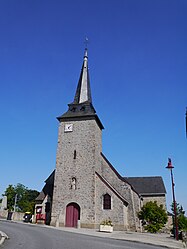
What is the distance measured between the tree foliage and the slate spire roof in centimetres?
4597

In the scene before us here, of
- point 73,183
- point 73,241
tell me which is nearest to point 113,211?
point 73,183

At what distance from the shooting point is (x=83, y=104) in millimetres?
27234

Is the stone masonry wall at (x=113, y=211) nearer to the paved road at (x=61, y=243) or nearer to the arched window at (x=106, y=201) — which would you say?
the arched window at (x=106, y=201)

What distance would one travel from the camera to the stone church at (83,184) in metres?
22.4

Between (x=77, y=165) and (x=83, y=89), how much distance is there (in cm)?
952

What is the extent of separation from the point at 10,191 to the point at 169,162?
5820 centimetres

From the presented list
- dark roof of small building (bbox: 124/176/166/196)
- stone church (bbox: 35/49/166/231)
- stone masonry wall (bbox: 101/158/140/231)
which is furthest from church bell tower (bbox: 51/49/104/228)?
dark roof of small building (bbox: 124/176/166/196)

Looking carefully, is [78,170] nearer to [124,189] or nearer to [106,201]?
[106,201]

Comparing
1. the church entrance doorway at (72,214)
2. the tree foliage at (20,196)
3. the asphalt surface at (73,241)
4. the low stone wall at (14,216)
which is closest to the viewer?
the asphalt surface at (73,241)

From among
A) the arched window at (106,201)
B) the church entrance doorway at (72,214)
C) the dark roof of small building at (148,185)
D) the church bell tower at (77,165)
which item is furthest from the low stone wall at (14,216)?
the dark roof of small building at (148,185)

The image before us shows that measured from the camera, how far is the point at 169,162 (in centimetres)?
1580

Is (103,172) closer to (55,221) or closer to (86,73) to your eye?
(55,221)

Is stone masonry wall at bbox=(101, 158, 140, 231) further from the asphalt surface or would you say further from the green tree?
the asphalt surface

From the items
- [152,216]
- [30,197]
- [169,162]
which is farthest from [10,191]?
[169,162]
